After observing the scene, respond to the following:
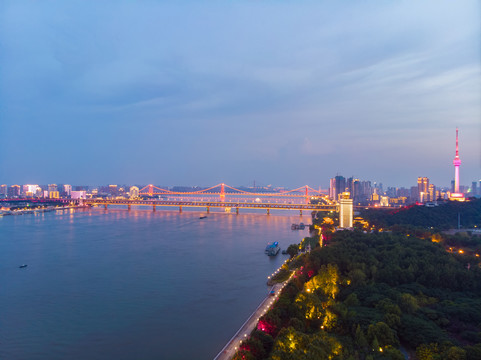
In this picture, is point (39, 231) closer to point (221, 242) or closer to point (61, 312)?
point (221, 242)

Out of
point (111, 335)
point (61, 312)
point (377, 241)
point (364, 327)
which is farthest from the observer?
point (377, 241)

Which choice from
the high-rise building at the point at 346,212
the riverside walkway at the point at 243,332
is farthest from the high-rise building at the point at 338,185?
the riverside walkway at the point at 243,332

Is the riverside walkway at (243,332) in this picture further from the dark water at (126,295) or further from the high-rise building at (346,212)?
the high-rise building at (346,212)

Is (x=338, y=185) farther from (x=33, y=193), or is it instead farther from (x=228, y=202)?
(x=33, y=193)

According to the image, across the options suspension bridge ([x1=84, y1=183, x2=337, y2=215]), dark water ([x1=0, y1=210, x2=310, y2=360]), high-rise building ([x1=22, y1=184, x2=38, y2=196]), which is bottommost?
dark water ([x1=0, y1=210, x2=310, y2=360])

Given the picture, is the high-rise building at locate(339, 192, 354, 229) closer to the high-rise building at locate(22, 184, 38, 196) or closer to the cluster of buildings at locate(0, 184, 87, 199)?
the cluster of buildings at locate(0, 184, 87, 199)

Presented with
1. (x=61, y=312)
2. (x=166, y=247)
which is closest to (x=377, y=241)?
(x=166, y=247)

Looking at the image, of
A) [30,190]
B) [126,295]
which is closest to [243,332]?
[126,295]

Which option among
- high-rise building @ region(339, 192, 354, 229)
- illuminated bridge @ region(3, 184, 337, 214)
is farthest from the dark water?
illuminated bridge @ region(3, 184, 337, 214)
